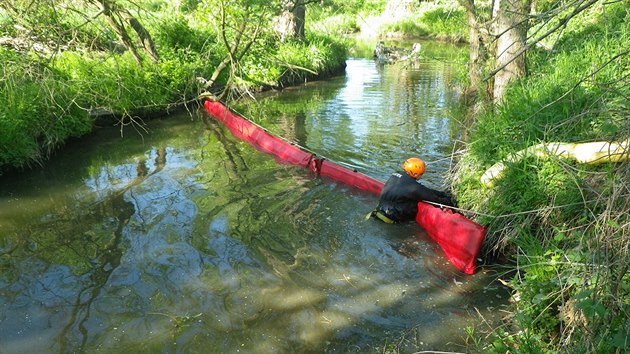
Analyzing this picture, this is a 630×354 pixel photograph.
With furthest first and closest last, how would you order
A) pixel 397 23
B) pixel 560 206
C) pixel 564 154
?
1. pixel 397 23
2. pixel 564 154
3. pixel 560 206

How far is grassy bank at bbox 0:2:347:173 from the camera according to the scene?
7285 mm

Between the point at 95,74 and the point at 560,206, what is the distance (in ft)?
→ 29.2

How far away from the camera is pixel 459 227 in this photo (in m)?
4.79

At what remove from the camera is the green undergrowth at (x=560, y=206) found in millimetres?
2566

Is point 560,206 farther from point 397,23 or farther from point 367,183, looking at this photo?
point 397,23

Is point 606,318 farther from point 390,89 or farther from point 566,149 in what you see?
point 390,89

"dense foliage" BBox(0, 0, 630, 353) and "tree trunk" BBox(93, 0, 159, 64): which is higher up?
"tree trunk" BBox(93, 0, 159, 64)

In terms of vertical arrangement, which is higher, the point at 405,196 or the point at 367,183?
the point at 405,196

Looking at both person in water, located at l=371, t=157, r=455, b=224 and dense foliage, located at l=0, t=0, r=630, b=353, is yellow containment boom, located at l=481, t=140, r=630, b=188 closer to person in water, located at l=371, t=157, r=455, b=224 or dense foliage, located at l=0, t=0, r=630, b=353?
dense foliage, located at l=0, t=0, r=630, b=353

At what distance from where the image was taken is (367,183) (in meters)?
6.61

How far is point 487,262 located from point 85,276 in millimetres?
3930

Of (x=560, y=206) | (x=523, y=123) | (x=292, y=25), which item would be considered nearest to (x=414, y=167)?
(x=523, y=123)

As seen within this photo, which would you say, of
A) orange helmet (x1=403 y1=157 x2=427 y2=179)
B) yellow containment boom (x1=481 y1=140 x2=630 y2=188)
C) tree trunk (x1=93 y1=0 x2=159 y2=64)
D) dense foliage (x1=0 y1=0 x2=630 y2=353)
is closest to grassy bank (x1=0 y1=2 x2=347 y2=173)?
dense foliage (x1=0 y1=0 x2=630 y2=353)

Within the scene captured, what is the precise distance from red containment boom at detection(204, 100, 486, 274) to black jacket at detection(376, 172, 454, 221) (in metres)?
0.11
